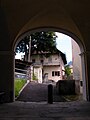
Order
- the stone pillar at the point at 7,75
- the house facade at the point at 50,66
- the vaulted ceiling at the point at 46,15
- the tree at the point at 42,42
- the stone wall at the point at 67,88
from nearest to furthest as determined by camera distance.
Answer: the vaulted ceiling at the point at 46,15 < the stone pillar at the point at 7,75 < the stone wall at the point at 67,88 < the tree at the point at 42,42 < the house facade at the point at 50,66

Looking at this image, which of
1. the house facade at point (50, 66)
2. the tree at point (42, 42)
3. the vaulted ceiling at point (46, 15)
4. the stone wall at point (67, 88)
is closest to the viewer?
the vaulted ceiling at point (46, 15)

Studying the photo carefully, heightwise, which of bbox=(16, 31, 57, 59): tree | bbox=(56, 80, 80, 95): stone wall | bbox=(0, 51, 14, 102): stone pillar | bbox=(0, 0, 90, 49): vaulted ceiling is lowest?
bbox=(56, 80, 80, 95): stone wall

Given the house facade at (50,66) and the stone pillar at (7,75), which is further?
the house facade at (50,66)

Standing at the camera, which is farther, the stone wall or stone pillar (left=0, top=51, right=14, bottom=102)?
the stone wall

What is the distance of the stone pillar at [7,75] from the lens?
11.3 metres

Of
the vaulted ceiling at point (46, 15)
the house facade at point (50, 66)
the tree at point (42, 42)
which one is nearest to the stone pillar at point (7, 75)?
the vaulted ceiling at point (46, 15)

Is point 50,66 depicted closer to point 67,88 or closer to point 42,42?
point 42,42

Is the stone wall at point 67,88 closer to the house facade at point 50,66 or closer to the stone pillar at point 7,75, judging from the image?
the stone pillar at point 7,75

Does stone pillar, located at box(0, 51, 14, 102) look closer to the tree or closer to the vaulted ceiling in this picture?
the vaulted ceiling

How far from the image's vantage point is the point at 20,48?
29062mm

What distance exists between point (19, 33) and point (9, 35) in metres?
0.55

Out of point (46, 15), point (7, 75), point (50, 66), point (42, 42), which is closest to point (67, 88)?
point (7, 75)

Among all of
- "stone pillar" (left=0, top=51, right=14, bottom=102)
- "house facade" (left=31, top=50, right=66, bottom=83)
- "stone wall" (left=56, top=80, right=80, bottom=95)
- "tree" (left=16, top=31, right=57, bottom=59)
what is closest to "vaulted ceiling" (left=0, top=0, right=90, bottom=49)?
"stone pillar" (left=0, top=51, right=14, bottom=102)

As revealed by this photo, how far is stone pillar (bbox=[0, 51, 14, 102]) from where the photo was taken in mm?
11273
